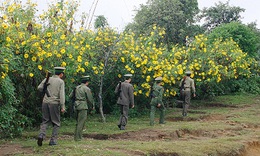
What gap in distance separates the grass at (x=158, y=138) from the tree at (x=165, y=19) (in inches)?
646

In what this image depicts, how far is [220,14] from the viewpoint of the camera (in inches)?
1518

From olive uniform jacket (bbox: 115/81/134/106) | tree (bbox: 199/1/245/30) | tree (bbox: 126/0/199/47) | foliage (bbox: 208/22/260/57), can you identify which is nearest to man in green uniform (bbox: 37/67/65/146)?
olive uniform jacket (bbox: 115/81/134/106)

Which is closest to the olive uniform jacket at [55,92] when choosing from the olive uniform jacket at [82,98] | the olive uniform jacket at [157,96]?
the olive uniform jacket at [82,98]

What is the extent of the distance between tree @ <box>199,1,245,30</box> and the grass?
74.1ft

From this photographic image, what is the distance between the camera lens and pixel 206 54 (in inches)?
788

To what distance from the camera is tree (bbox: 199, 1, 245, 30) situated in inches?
1515

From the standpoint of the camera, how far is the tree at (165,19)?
109 ft

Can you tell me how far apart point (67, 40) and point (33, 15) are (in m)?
1.54

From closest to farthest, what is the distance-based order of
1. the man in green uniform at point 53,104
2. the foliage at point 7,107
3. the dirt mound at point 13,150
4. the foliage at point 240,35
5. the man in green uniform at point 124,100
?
the dirt mound at point 13,150 < the man in green uniform at point 53,104 < the foliage at point 7,107 < the man in green uniform at point 124,100 < the foliage at point 240,35

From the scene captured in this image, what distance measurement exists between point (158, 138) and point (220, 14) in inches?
1171

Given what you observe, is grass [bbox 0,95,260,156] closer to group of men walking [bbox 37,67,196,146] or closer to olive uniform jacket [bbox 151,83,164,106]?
group of men walking [bbox 37,67,196,146]

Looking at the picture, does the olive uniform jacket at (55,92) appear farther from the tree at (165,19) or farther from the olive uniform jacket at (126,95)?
the tree at (165,19)

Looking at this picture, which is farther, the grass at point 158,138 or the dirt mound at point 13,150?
the grass at point 158,138

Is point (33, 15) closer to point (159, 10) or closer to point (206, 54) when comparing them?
point (206, 54)
